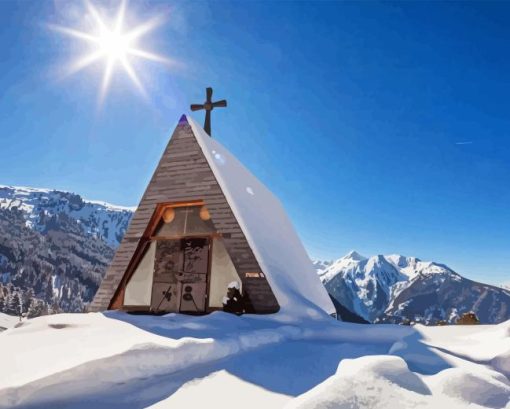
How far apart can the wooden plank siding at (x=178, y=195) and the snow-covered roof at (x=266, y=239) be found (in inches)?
7.5

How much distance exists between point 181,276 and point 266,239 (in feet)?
8.61

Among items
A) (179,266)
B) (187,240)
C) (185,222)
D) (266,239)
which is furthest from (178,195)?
(266,239)

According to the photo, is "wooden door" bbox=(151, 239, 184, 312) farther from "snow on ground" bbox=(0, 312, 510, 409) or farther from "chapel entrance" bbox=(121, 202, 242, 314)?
"snow on ground" bbox=(0, 312, 510, 409)

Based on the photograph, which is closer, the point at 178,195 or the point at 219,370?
the point at 219,370

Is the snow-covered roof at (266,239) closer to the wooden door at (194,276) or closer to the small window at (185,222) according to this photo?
the small window at (185,222)

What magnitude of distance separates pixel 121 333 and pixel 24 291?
180m

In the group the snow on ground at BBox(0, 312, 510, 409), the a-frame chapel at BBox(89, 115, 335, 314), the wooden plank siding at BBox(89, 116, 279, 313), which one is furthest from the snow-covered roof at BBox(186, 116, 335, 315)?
the snow on ground at BBox(0, 312, 510, 409)

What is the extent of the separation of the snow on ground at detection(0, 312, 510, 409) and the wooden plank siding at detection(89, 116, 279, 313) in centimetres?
435

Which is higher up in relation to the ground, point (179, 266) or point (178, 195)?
point (178, 195)

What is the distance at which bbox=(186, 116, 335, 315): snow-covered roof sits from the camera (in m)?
9.56

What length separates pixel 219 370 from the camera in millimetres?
4188

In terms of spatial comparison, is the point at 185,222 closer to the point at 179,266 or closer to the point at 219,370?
the point at 179,266

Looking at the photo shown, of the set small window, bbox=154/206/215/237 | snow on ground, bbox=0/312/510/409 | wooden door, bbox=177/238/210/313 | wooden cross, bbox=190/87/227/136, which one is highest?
wooden cross, bbox=190/87/227/136

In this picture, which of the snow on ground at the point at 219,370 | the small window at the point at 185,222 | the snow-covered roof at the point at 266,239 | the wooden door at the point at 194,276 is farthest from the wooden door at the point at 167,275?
the snow on ground at the point at 219,370
